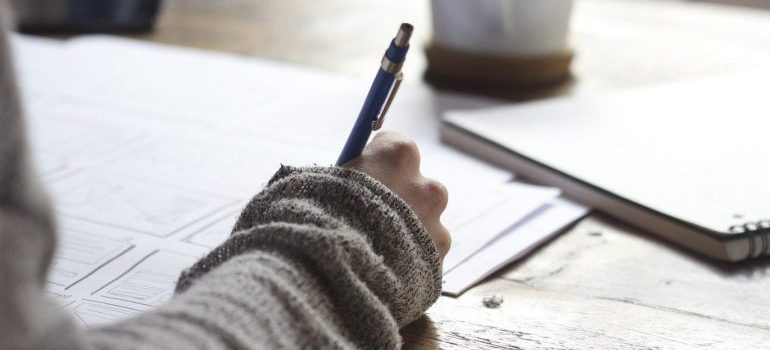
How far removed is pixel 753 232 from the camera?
578 millimetres

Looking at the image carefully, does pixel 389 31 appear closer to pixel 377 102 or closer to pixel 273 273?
pixel 377 102

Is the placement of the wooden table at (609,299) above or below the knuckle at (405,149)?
below

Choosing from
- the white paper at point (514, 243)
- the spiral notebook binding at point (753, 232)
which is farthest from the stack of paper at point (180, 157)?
the spiral notebook binding at point (753, 232)

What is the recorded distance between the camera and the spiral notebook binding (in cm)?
58

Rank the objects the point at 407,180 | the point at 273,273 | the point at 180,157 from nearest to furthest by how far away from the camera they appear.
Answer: the point at 273,273, the point at 407,180, the point at 180,157

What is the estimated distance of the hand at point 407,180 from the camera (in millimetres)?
518

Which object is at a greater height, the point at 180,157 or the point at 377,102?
the point at 377,102

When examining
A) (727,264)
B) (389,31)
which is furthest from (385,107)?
(389,31)

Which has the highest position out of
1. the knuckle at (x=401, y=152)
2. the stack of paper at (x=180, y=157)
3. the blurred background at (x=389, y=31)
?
the knuckle at (x=401, y=152)

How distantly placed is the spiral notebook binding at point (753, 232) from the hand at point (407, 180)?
19 cm

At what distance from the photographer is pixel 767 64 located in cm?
104

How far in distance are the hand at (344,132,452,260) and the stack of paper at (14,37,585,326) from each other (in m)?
0.04

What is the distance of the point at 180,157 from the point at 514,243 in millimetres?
303

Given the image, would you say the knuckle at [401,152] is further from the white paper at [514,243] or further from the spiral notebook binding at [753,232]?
the spiral notebook binding at [753,232]
